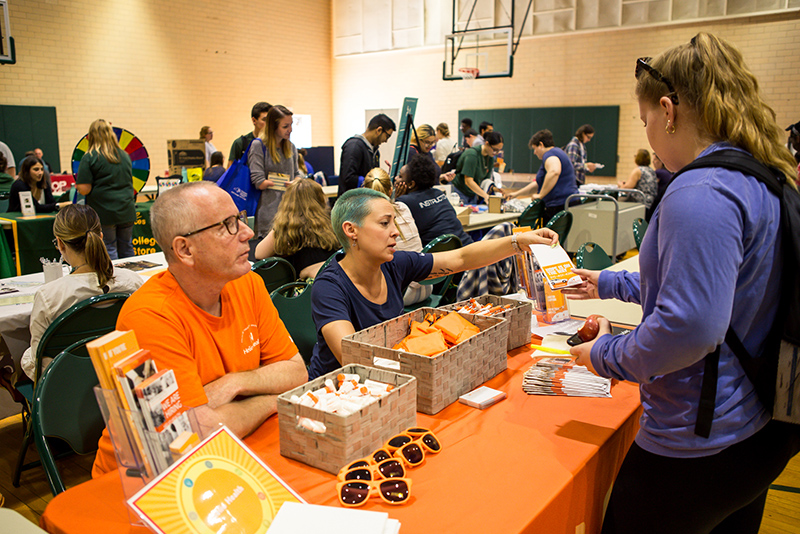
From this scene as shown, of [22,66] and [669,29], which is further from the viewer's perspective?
[669,29]

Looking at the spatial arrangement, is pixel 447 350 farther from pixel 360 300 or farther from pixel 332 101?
pixel 332 101

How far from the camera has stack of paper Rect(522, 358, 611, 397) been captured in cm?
173

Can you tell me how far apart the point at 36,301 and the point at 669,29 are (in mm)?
10082

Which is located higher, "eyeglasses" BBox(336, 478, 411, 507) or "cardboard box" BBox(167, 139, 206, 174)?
"cardboard box" BBox(167, 139, 206, 174)

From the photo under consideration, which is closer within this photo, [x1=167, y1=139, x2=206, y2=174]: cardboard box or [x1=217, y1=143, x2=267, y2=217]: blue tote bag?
[x1=217, y1=143, x2=267, y2=217]: blue tote bag

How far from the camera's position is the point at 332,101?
14.1m

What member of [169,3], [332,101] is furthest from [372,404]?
[332,101]

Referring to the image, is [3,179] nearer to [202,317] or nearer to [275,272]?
[275,272]

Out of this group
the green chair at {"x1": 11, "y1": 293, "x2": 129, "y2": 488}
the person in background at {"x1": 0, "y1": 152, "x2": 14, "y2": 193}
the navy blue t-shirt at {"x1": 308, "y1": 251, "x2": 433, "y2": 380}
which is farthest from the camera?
the person in background at {"x1": 0, "y1": 152, "x2": 14, "y2": 193}

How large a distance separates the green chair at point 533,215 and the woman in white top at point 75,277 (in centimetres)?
371

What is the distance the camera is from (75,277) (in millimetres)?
2717

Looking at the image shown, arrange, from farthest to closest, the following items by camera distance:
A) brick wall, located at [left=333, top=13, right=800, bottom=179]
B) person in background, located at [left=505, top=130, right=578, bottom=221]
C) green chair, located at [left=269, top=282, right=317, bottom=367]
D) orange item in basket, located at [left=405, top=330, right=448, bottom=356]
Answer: brick wall, located at [left=333, top=13, right=800, bottom=179]
person in background, located at [left=505, top=130, right=578, bottom=221]
green chair, located at [left=269, top=282, right=317, bottom=367]
orange item in basket, located at [left=405, top=330, right=448, bottom=356]

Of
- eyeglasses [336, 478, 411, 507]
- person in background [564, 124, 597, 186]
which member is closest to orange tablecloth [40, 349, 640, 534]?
eyeglasses [336, 478, 411, 507]

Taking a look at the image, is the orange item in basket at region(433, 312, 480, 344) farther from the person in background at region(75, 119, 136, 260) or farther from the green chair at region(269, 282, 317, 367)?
the person in background at region(75, 119, 136, 260)
